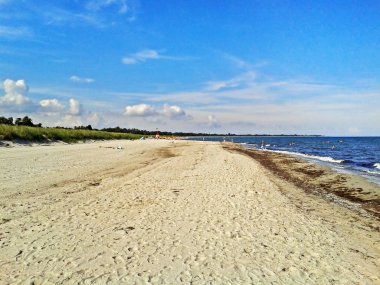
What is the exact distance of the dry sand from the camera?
5777 mm

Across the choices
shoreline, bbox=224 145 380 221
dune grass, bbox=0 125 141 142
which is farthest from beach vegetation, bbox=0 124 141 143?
shoreline, bbox=224 145 380 221

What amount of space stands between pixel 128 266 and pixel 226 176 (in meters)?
11.7

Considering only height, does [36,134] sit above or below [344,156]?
above

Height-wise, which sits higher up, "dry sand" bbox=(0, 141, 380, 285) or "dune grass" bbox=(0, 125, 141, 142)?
"dune grass" bbox=(0, 125, 141, 142)

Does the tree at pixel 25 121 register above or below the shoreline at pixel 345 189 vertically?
above

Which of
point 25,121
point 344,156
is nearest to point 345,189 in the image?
point 344,156

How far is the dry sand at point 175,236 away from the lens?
5777 millimetres

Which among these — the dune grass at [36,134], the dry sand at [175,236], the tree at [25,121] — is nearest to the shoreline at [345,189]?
the dry sand at [175,236]

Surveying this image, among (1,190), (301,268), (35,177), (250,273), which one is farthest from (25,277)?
(35,177)

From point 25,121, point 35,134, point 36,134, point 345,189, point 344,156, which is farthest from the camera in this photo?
point 25,121

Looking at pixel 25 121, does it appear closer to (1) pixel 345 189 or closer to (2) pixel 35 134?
(2) pixel 35 134

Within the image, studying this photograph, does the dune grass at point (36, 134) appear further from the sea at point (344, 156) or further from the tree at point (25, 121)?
the sea at point (344, 156)

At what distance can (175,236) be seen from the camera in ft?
24.9

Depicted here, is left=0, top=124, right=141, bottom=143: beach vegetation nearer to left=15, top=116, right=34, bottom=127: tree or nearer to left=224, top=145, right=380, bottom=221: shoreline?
left=15, top=116, right=34, bottom=127: tree
